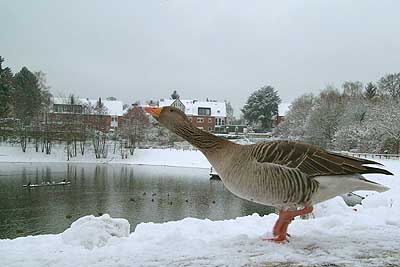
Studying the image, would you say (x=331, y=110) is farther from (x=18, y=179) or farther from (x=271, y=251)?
(x=271, y=251)

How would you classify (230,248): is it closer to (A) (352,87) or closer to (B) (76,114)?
(B) (76,114)

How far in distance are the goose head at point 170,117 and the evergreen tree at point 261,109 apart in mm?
66118

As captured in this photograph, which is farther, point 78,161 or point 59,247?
point 78,161

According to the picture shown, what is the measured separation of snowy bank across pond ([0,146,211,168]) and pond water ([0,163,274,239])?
14.3 metres

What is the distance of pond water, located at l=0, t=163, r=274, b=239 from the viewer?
22172mm

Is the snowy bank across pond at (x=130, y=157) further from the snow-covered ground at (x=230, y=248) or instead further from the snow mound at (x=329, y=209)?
the snow-covered ground at (x=230, y=248)

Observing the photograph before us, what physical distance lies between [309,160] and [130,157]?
58.8 meters

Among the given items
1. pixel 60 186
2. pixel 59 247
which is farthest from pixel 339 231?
pixel 60 186

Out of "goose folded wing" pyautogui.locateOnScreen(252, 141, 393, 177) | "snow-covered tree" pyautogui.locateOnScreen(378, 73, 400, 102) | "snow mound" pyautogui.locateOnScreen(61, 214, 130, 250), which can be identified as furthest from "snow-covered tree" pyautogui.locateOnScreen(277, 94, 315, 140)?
"goose folded wing" pyautogui.locateOnScreen(252, 141, 393, 177)

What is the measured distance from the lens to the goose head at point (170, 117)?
408 cm

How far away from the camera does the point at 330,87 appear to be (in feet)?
230

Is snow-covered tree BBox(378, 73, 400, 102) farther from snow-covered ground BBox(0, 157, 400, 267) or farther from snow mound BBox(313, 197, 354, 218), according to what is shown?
snow-covered ground BBox(0, 157, 400, 267)

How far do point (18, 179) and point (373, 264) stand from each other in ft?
130

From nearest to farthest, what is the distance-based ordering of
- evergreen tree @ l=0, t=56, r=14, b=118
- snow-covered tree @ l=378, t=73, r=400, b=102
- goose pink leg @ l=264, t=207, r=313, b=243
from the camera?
goose pink leg @ l=264, t=207, r=313, b=243, evergreen tree @ l=0, t=56, r=14, b=118, snow-covered tree @ l=378, t=73, r=400, b=102
